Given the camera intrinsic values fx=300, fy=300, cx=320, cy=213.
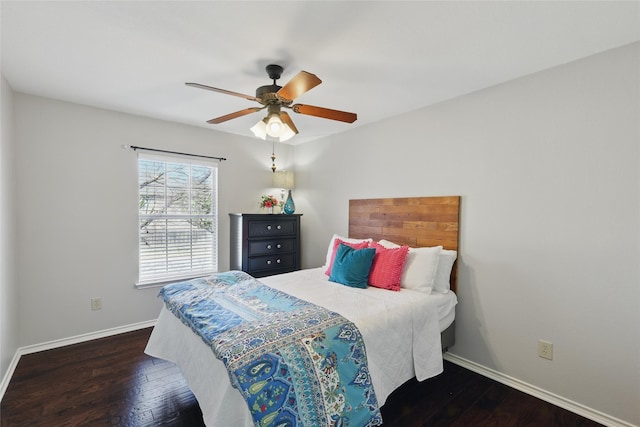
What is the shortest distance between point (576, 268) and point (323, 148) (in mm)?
2983

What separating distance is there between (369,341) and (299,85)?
5.19 ft

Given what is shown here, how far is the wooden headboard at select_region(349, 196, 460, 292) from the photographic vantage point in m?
2.71

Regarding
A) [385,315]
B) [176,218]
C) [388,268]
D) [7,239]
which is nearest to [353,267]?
[388,268]

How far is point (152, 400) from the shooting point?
2123mm

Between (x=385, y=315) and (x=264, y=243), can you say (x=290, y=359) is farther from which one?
(x=264, y=243)

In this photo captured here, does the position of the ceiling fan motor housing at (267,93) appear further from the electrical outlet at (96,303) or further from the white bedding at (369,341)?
the electrical outlet at (96,303)

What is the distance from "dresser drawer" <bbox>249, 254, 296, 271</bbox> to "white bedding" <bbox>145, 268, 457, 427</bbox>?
1.13 meters

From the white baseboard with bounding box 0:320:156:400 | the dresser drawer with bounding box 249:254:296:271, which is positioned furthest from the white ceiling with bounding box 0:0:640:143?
the white baseboard with bounding box 0:320:156:400

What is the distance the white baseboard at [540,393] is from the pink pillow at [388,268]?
Result: 948 millimetres

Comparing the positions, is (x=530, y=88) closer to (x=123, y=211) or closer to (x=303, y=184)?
(x=303, y=184)

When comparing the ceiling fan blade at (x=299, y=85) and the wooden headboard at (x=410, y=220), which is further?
the wooden headboard at (x=410, y=220)

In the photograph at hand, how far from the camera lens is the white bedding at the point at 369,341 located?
1.49 metres

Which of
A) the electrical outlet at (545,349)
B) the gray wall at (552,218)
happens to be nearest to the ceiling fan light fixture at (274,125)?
the gray wall at (552,218)

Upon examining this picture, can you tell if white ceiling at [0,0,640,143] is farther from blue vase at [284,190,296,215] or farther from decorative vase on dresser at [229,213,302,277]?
blue vase at [284,190,296,215]
